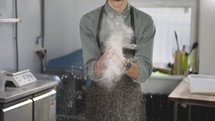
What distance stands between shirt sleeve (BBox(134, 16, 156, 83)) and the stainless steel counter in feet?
2.50

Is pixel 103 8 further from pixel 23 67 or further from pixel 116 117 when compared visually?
pixel 23 67

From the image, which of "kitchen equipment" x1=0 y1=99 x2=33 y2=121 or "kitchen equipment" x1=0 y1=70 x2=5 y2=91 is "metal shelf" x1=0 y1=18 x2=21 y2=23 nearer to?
"kitchen equipment" x1=0 y1=70 x2=5 y2=91

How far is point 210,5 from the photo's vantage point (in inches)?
79.9

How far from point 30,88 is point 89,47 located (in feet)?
2.67

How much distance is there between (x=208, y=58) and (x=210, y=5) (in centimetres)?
30

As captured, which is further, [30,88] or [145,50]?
[30,88]

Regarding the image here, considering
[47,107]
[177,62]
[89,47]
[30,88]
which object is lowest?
[47,107]

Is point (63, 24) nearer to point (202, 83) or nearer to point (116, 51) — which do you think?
point (116, 51)

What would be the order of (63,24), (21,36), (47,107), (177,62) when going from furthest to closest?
(21,36) < (47,107) < (177,62) < (63,24)

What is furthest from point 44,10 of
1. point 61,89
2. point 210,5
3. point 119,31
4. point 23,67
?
point 210,5

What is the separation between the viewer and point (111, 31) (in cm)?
111

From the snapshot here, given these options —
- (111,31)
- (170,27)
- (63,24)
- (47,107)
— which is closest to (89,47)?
(111,31)

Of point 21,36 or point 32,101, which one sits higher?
point 21,36

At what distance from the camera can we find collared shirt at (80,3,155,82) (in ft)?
3.61
